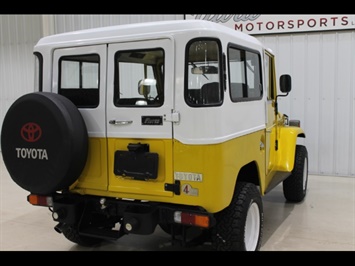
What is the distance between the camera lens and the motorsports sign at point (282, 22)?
715 centimetres

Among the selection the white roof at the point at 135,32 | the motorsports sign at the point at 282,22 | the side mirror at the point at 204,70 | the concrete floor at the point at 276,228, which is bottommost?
the concrete floor at the point at 276,228

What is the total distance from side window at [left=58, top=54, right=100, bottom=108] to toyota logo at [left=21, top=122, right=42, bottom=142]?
498mm

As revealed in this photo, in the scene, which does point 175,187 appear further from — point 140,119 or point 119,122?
point 119,122

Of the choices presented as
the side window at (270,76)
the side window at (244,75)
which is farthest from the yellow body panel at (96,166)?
the side window at (270,76)

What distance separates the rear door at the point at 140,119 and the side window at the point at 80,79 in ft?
0.66

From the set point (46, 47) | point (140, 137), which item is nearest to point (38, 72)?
point (46, 47)

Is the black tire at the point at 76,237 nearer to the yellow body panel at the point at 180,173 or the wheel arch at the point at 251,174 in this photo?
the yellow body panel at the point at 180,173

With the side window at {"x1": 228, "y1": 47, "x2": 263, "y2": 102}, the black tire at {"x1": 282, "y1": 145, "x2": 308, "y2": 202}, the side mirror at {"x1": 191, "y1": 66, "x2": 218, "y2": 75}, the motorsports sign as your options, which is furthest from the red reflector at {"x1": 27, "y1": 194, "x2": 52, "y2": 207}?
the motorsports sign

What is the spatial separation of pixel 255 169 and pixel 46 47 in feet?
7.83

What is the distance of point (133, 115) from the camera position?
→ 3311 mm

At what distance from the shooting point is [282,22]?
754cm

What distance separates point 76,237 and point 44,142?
4.48 ft

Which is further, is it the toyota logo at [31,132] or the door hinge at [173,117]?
the toyota logo at [31,132]

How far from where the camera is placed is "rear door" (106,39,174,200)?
3.18 m
